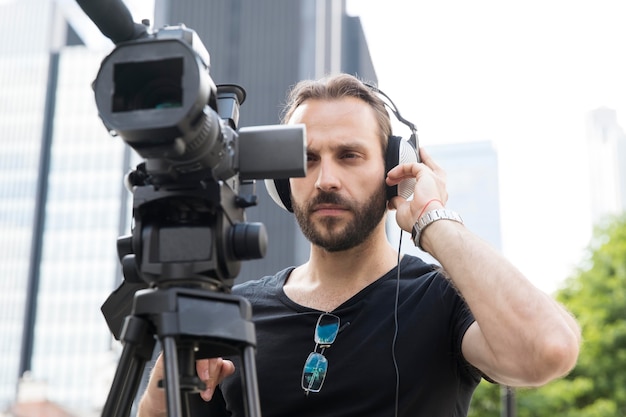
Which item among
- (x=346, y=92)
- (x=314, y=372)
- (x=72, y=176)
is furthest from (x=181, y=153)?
(x=72, y=176)

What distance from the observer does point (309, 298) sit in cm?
293

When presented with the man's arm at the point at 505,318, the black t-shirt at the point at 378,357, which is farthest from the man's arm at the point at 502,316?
the black t-shirt at the point at 378,357

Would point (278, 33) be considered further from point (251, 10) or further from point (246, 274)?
point (246, 274)

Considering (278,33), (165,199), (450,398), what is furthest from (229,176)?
(278,33)

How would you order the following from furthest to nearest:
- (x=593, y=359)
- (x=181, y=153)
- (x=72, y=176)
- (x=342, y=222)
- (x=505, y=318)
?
(x=72, y=176)
(x=593, y=359)
(x=342, y=222)
(x=505, y=318)
(x=181, y=153)

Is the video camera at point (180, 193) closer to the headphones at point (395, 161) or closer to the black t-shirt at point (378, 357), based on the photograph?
the black t-shirt at point (378, 357)

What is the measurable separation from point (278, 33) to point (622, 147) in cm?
13810

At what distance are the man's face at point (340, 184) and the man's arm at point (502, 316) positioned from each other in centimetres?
27

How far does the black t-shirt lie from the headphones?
34cm

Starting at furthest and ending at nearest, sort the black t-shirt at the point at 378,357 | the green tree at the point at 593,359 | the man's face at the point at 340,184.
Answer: the green tree at the point at 593,359 → the man's face at the point at 340,184 → the black t-shirt at the point at 378,357

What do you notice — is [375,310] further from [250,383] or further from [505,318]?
[250,383]

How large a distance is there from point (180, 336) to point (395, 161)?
1379mm

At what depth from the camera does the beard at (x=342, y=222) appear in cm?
272

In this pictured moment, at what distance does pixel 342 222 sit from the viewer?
108 inches
